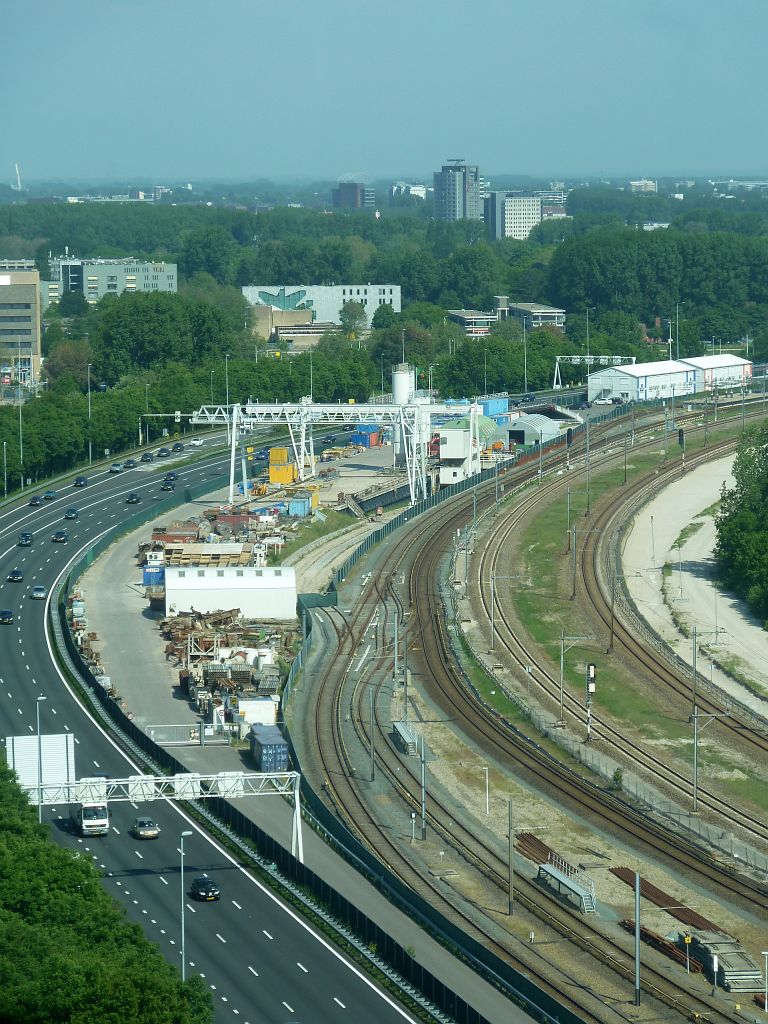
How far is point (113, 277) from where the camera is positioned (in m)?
155

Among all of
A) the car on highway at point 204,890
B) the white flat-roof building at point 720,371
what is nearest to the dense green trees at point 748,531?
the car on highway at point 204,890

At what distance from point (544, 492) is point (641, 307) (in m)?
68.6

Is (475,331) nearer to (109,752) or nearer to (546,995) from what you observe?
(109,752)

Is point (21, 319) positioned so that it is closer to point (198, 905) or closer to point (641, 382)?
point (641, 382)

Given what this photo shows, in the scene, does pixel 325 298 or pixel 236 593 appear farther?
pixel 325 298

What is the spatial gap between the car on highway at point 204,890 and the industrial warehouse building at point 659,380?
230 ft

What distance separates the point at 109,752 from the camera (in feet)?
136

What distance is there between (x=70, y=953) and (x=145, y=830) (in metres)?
9.17

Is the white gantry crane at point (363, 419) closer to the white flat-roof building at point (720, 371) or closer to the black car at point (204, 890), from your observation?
the white flat-roof building at point (720, 371)

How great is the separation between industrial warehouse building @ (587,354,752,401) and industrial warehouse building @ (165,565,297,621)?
161 feet

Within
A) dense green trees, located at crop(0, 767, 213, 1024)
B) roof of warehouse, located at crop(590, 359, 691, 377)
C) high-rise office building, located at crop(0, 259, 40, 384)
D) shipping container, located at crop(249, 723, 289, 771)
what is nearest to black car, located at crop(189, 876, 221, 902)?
dense green trees, located at crop(0, 767, 213, 1024)

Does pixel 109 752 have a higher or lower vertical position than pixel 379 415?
lower

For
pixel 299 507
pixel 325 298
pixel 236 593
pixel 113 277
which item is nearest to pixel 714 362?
pixel 299 507

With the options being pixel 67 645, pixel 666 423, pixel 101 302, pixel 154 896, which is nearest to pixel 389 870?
pixel 154 896
